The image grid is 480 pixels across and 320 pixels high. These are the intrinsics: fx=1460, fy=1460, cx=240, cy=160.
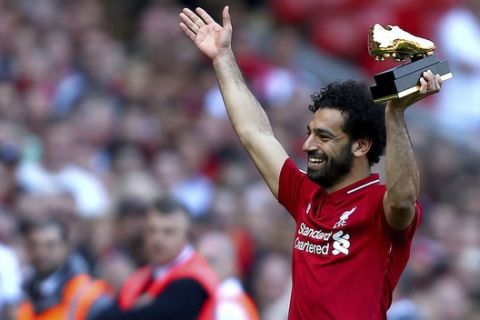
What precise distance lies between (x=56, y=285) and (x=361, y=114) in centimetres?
325

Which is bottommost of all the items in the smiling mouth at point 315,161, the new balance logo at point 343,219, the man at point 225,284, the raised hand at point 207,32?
the man at point 225,284

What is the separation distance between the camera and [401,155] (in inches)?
211

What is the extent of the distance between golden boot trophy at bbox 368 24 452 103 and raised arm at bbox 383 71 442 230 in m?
0.05

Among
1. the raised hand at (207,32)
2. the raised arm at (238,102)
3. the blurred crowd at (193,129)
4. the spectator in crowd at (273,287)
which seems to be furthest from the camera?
the blurred crowd at (193,129)

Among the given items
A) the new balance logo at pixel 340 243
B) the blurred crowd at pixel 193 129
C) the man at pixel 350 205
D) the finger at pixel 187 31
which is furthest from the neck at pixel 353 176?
the blurred crowd at pixel 193 129

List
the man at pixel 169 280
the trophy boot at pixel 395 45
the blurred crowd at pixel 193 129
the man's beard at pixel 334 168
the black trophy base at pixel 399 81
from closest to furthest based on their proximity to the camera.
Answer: the black trophy base at pixel 399 81, the trophy boot at pixel 395 45, the man's beard at pixel 334 168, the man at pixel 169 280, the blurred crowd at pixel 193 129

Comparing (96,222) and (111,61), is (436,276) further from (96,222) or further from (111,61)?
(111,61)

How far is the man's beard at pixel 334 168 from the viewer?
5.73 meters

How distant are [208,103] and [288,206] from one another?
766 centimetres

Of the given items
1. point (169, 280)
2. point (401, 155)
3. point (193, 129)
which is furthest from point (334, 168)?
point (193, 129)

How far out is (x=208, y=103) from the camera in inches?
540

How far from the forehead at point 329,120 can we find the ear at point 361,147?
0.29 ft

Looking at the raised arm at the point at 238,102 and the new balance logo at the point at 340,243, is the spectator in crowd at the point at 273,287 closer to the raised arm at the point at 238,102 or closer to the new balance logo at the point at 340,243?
the raised arm at the point at 238,102

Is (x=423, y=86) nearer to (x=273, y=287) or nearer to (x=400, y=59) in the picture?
(x=400, y=59)
